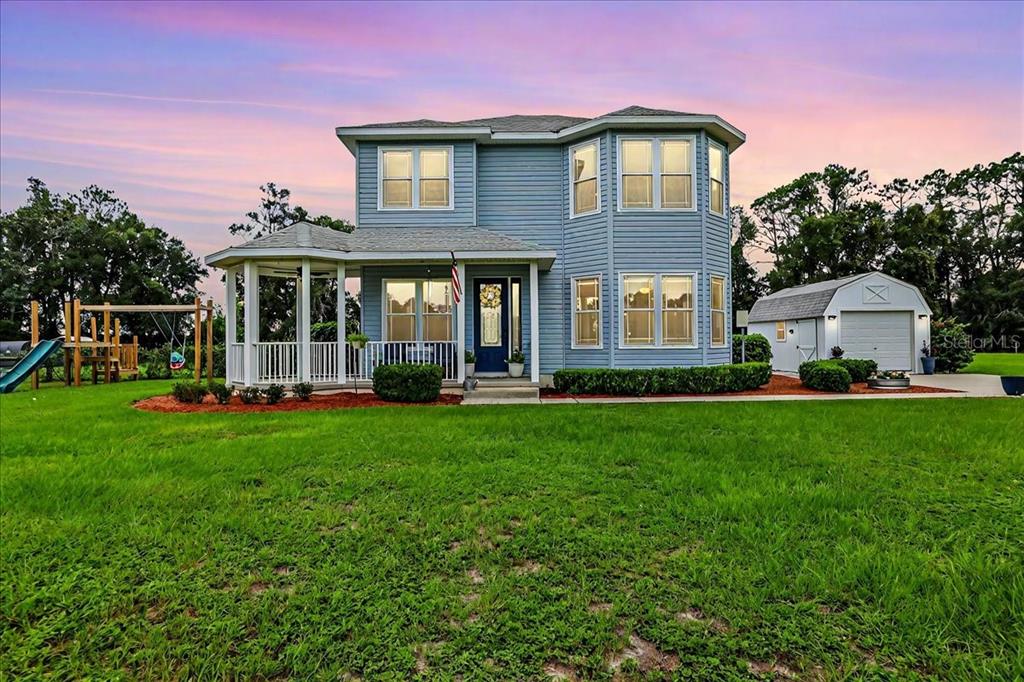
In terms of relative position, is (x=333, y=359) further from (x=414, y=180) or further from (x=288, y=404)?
(x=414, y=180)

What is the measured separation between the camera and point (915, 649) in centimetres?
232

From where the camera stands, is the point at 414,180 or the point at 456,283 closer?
the point at 456,283

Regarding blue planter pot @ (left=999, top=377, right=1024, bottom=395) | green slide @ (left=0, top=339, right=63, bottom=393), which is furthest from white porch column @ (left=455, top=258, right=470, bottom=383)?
blue planter pot @ (left=999, top=377, right=1024, bottom=395)

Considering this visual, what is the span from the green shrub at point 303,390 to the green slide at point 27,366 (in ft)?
28.8

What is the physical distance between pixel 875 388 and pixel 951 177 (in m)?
35.4

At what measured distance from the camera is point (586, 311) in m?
12.8

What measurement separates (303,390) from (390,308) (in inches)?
131

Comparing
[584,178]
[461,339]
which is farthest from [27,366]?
[584,178]

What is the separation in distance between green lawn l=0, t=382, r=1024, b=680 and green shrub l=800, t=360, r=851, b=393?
6103 mm

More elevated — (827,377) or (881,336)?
(881,336)

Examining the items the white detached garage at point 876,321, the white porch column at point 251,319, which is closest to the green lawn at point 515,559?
the white porch column at point 251,319

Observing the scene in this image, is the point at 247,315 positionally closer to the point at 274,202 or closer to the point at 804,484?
the point at 804,484

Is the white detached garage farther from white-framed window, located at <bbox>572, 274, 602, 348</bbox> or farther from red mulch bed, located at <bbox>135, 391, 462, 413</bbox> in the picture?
red mulch bed, located at <bbox>135, 391, 462, 413</bbox>

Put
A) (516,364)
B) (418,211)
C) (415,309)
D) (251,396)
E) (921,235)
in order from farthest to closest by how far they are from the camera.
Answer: (921,235)
(418,211)
(415,309)
(516,364)
(251,396)
